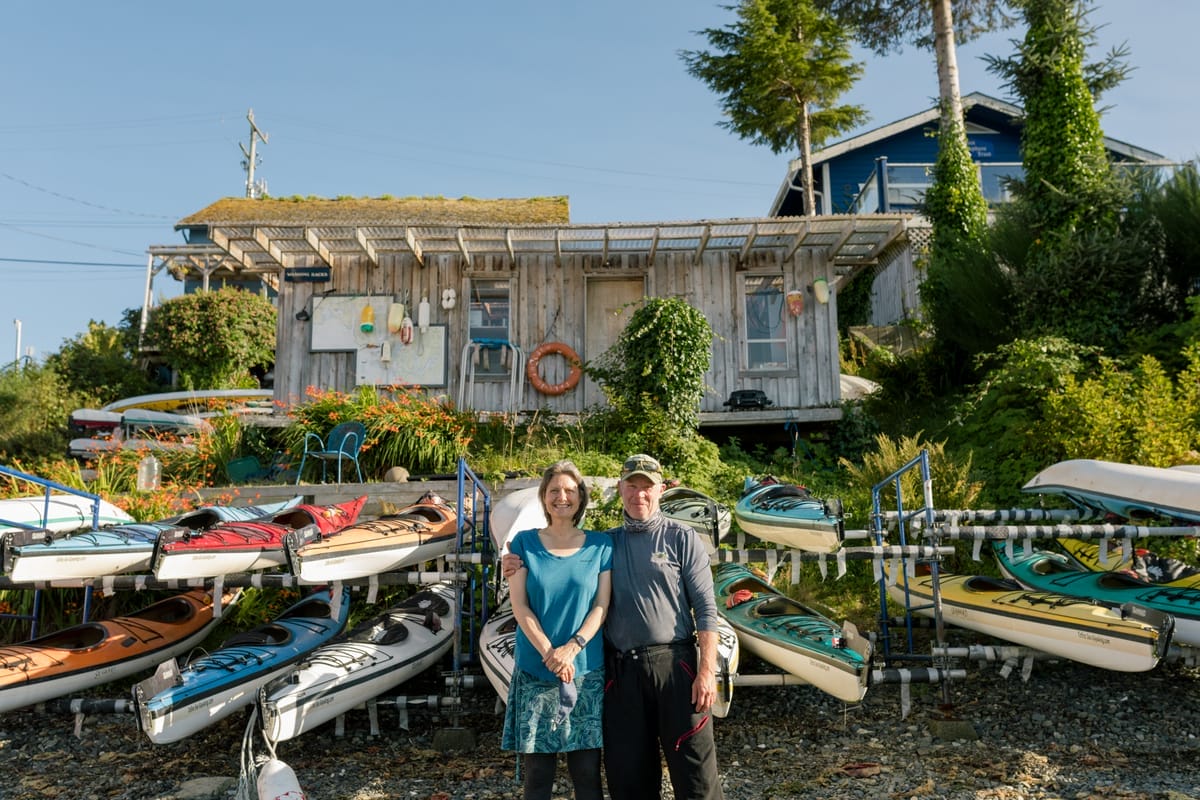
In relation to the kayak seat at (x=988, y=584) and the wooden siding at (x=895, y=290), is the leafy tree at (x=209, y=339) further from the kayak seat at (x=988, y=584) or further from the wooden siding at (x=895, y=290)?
the kayak seat at (x=988, y=584)

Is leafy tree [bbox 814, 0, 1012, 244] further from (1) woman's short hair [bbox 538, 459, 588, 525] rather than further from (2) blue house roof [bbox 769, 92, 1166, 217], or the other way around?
(1) woman's short hair [bbox 538, 459, 588, 525]

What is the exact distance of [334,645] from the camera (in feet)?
16.3

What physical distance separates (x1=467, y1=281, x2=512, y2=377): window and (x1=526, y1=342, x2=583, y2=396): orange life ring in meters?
0.43

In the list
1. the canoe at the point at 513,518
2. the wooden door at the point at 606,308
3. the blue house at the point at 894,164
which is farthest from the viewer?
the blue house at the point at 894,164

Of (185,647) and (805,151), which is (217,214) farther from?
(185,647)

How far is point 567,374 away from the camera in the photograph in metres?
12.0

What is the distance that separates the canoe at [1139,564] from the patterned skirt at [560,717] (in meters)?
4.26

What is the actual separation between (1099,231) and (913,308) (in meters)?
8.56

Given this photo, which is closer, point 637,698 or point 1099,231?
point 637,698

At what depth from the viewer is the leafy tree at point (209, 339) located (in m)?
17.4

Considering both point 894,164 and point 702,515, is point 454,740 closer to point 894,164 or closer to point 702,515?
point 702,515

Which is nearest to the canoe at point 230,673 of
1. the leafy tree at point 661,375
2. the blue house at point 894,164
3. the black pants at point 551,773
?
the black pants at point 551,773

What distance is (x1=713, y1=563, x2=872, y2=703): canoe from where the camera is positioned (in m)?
Result: 4.30

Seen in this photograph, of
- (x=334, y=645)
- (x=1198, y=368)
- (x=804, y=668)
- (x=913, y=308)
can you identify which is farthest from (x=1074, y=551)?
(x=913, y=308)
